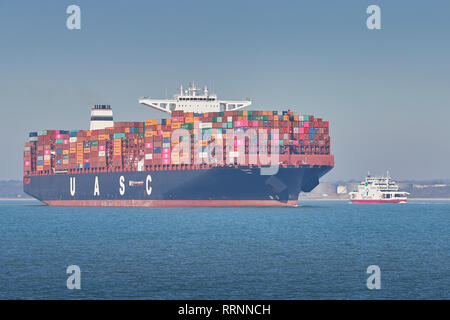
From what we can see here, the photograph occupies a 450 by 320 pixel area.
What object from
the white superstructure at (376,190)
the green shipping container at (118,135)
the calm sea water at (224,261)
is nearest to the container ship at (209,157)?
the green shipping container at (118,135)

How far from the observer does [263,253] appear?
44625 mm

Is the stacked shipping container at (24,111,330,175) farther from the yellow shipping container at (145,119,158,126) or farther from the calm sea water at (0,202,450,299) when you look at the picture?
the calm sea water at (0,202,450,299)

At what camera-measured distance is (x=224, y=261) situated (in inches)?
1597

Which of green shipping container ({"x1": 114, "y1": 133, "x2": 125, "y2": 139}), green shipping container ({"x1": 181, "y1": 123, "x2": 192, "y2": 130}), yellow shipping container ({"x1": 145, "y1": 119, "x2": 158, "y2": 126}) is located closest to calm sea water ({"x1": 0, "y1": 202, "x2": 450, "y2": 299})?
green shipping container ({"x1": 181, "y1": 123, "x2": 192, "y2": 130})

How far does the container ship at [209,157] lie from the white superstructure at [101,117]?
23317 mm

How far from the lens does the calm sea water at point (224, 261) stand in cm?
3092

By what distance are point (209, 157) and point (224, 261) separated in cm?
5062

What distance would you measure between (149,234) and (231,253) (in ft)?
50.5

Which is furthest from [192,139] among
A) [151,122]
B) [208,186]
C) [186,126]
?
[151,122]

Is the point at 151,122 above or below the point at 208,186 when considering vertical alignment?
above

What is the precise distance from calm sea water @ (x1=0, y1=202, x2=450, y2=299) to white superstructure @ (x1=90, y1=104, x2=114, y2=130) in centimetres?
6701

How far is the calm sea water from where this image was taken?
30.9 m

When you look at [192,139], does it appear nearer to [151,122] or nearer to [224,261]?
[151,122]
